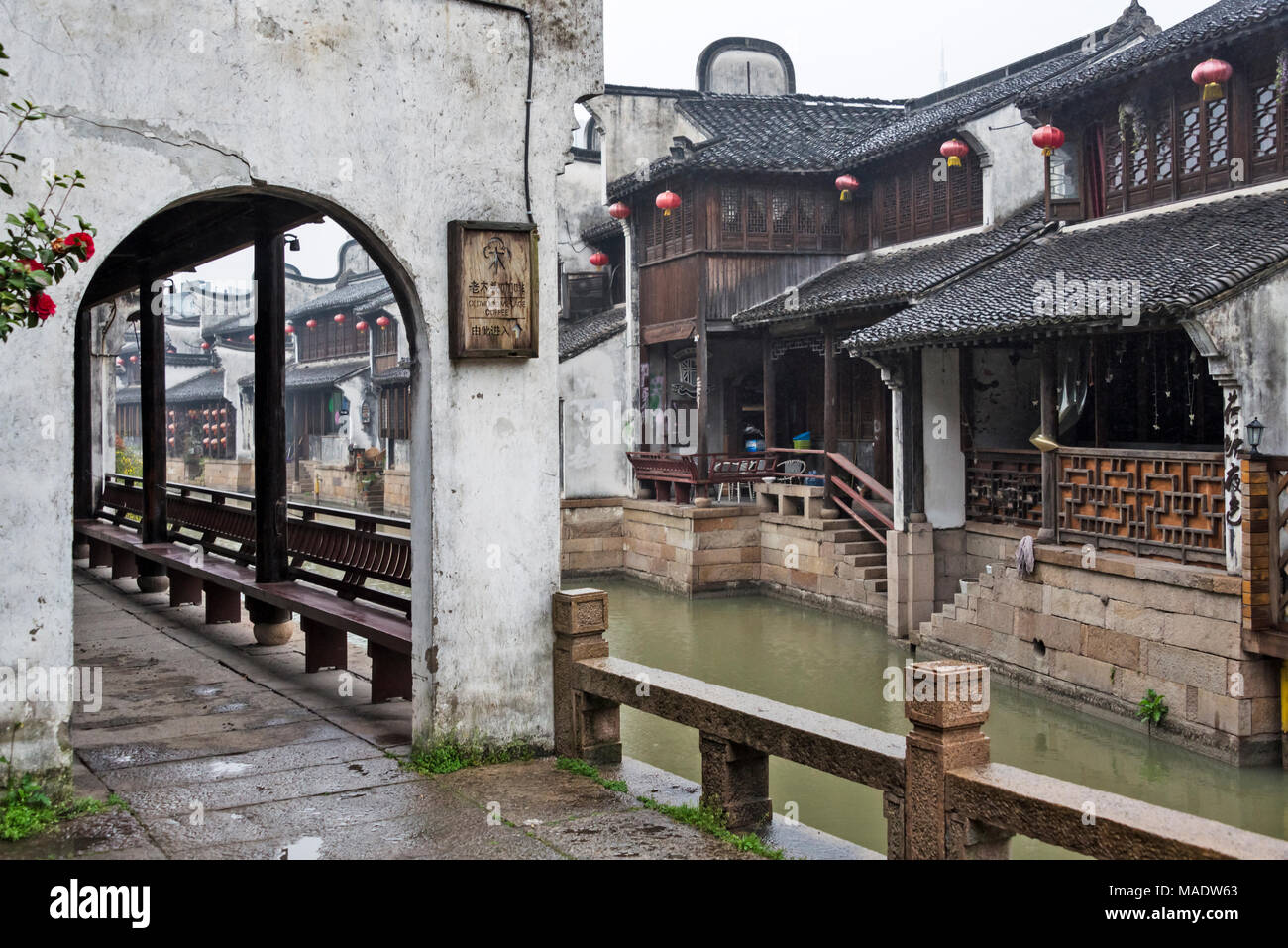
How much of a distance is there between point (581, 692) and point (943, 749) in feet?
6.97

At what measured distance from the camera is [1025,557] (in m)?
12.7

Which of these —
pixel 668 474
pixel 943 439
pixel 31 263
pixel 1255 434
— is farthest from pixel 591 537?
pixel 31 263

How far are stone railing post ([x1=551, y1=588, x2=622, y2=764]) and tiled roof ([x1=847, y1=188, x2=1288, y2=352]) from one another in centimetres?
662

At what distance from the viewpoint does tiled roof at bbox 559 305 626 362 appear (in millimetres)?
22359

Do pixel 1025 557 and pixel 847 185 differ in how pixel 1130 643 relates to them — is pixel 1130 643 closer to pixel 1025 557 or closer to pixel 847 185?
pixel 1025 557

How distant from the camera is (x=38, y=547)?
499 centimetres

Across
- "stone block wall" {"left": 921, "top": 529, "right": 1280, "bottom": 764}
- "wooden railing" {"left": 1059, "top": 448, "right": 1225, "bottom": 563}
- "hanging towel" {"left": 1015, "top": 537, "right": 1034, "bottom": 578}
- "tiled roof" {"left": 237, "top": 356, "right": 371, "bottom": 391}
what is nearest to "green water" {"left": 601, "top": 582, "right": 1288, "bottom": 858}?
"stone block wall" {"left": 921, "top": 529, "right": 1280, "bottom": 764}

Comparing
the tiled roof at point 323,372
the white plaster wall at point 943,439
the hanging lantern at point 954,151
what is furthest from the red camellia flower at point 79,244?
the tiled roof at point 323,372

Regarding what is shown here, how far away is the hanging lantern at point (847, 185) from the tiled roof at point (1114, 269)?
431 centimetres

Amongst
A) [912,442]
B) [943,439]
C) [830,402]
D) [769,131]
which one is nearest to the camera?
[943,439]

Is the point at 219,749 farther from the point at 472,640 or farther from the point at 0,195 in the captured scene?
the point at 0,195

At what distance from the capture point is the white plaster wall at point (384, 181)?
4.98 m

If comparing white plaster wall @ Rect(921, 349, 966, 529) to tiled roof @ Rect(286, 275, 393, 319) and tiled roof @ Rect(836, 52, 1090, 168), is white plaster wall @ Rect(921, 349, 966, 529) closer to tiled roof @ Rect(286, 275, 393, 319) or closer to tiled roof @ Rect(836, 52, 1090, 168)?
tiled roof @ Rect(836, 52, 1090, 168)

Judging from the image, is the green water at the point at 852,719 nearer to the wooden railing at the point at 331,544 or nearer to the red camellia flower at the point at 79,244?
the wooden railing at the point at 331,544
